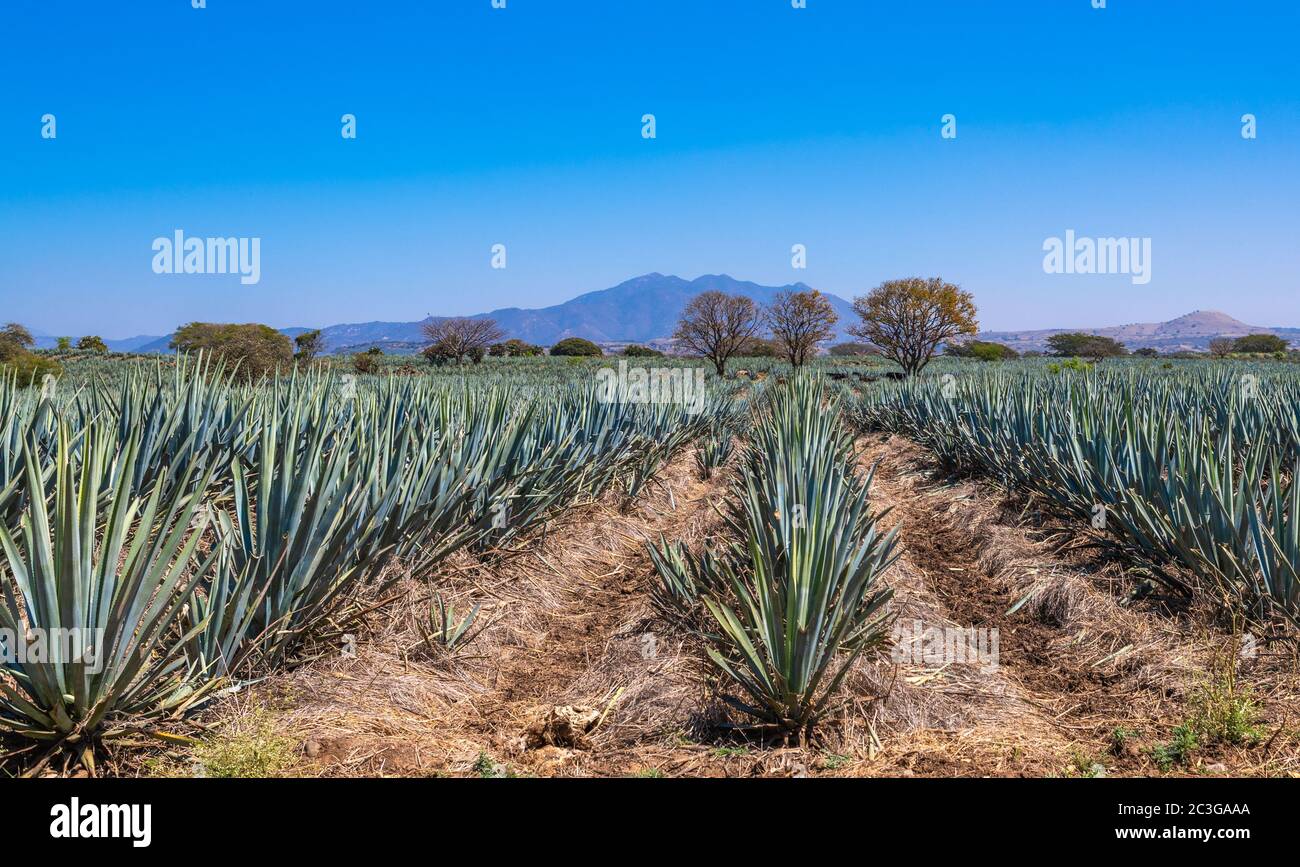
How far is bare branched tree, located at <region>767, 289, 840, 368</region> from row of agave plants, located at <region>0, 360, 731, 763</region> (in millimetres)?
28049

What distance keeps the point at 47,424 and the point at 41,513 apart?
2.34 m

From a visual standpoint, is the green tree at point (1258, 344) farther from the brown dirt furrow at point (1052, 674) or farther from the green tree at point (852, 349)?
the brown dirt furrow at point (1052, 674)

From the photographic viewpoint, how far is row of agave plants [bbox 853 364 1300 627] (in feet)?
12.4

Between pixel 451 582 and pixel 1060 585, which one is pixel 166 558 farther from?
pixel 1060 585

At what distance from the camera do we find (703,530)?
6.57 metres

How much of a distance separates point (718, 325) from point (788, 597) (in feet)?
103

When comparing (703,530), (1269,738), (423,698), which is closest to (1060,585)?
(1269,738)

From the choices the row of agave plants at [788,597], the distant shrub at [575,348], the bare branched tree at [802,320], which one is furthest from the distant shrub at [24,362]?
the distant shrub at [575,348]

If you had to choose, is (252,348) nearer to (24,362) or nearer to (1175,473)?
(24,362)

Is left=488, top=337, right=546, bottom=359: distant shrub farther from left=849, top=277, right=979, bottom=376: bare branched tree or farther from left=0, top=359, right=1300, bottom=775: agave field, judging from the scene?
left=0, top=359, right=1300, bottom=775: agave field

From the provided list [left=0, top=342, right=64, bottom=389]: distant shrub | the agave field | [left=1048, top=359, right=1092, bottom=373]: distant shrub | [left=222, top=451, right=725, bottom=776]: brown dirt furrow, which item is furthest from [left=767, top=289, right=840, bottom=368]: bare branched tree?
[left=222, top=451, right=725, bottom=776]: brown dirt furrow

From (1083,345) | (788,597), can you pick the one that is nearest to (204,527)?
(788,597)

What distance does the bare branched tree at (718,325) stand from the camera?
1328 inches

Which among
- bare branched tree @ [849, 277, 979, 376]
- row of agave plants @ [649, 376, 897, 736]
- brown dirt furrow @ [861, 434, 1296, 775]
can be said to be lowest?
brown dirt furrow @ [861, 434, 1296, 775]
